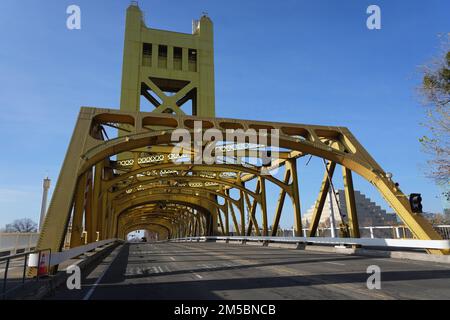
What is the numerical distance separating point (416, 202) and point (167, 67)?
34.1 metres

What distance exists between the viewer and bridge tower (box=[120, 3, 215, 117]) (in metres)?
39.9

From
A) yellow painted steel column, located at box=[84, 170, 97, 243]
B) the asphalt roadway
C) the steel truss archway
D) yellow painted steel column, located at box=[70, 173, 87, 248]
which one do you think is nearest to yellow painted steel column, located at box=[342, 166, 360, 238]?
the steel truss archway

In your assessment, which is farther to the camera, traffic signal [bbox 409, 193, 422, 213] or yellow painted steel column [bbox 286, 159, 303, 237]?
yellow painted steel column [bbox 286, 159, 303, 237]

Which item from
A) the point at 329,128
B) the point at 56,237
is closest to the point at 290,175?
the point at 329,128

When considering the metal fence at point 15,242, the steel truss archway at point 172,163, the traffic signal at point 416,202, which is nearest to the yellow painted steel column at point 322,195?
the steel truss archway at point 172,163

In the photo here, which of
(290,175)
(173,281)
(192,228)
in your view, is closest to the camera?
(173,281)

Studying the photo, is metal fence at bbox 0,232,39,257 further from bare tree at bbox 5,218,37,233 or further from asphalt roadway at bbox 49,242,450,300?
bare tree at bbox 5,218,37,233

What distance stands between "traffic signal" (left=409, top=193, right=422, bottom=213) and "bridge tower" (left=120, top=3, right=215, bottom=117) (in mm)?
28398

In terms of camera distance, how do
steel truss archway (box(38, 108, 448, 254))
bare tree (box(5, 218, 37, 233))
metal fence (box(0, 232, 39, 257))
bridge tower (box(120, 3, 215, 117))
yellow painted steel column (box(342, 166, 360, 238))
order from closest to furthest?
1. steel truss archway (box(38, 108, 448, 254))
2. metal fence (box(0, 232, 39, 257))
3. yellow painted steel column (box(342, 166, 360, 238))
4. bridge tower (box(120, 3, 215, 117))
5. bare tree (box(5, 218, 37, 233))

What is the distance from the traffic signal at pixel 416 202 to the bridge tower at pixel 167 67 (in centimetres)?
2840

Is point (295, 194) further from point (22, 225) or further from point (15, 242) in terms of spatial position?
point (22, 225)
